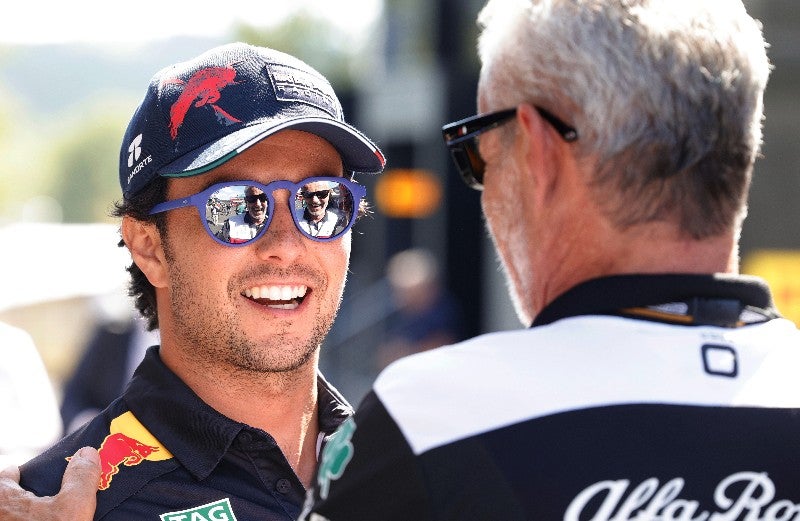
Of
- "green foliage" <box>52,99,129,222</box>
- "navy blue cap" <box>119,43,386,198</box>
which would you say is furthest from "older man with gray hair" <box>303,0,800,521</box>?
"green foliage" <box>52,99,129,222</box>

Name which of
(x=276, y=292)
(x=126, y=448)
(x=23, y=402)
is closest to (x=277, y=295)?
(x=276, y=292)

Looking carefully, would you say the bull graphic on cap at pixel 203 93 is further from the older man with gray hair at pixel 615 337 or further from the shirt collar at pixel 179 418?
the older man with gray hair at pixel 615 337

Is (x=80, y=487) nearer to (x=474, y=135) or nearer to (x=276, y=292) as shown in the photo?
(x=276, y=292)

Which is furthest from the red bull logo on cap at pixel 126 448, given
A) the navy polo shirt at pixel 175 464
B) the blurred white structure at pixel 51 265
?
the blurred white structure at pixel 51 265

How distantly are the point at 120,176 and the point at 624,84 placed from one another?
1.34m

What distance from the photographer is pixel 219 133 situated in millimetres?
2430

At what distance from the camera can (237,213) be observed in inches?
97.0

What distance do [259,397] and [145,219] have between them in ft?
1.53

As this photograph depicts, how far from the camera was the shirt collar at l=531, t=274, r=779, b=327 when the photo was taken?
1.73m

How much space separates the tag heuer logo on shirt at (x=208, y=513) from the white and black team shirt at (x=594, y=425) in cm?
61

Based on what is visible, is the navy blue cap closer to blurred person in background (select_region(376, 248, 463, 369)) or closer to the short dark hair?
the short dark hair

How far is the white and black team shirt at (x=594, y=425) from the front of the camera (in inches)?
63.9

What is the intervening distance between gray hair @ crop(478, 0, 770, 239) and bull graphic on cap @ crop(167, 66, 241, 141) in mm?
878

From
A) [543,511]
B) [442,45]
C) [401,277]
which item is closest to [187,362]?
[543,511]
